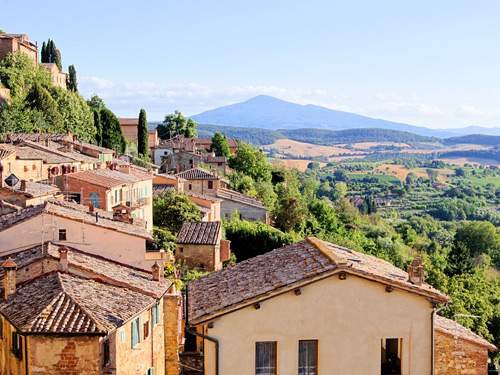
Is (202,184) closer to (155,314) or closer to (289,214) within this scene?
(289,214)

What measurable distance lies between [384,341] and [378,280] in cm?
134

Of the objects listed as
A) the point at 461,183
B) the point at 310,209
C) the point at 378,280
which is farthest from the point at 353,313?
the point at 461,183

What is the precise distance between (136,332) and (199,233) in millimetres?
18733

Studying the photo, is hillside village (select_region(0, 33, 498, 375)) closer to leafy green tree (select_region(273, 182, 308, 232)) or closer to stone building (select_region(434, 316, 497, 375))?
stone building (select_region(434, 316, 497, 375))

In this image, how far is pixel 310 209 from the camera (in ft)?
225

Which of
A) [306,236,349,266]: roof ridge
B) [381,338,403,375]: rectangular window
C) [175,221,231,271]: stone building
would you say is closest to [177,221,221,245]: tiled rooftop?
[175,221,231,271]: stone building

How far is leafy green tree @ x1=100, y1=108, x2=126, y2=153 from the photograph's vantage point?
236 feet

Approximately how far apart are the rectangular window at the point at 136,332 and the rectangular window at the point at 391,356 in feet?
24.9

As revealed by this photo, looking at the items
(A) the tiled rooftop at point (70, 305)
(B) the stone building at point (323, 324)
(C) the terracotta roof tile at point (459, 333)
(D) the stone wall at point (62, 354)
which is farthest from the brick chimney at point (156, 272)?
(C) the terracotta roof tile at point (459, 333)

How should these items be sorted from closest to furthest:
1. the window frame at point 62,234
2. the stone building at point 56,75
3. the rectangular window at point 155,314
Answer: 1. the rectangular window at point 155,314
2. the window frame at point 62,234
3. the stone building at point 56,75

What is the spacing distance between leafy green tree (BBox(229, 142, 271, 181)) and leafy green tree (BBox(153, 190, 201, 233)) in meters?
32.6

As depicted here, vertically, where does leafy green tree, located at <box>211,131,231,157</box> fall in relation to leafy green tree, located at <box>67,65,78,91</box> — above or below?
below

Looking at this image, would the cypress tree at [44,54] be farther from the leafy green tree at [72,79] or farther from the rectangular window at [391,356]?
the rectangular window at [391,356]

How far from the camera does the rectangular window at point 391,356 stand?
45.1ft
